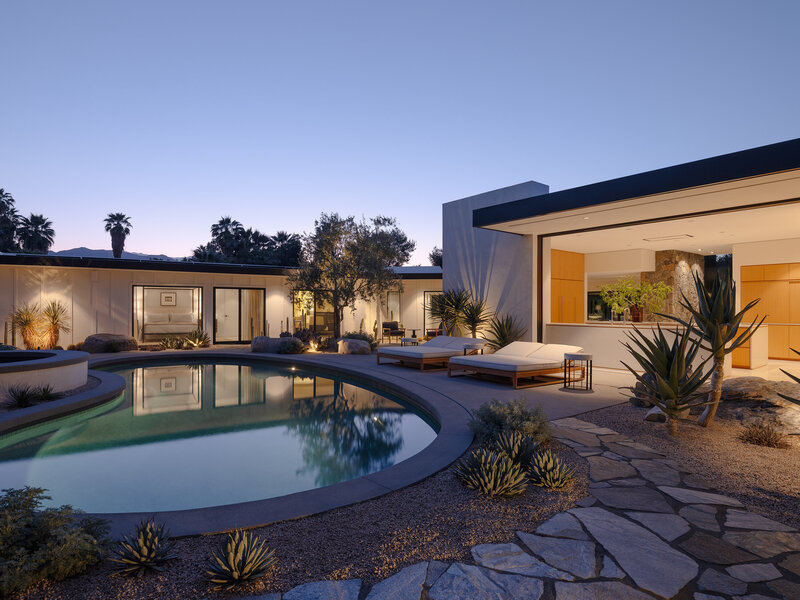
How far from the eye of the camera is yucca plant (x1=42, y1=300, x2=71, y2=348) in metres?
13.9

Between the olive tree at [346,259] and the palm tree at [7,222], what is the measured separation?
22.0m

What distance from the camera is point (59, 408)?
21.5 feet

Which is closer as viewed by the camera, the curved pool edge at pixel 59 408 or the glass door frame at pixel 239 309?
the curved pool edge at pixel 59 408

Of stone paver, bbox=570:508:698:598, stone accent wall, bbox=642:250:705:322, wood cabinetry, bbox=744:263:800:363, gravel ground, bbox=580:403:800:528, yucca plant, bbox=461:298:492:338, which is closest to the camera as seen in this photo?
stone paver, bbox=570:508:698:598

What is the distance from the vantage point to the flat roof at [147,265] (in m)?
13.4

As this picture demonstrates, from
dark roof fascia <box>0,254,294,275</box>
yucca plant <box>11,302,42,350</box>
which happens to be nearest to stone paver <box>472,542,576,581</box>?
dark roof fascia <box>0,254,294,275</box>

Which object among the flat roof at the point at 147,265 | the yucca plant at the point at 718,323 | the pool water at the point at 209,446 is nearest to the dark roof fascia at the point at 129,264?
the flat roof at the point at 147,265

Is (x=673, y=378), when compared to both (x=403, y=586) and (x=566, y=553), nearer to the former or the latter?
(x=566, y=553)

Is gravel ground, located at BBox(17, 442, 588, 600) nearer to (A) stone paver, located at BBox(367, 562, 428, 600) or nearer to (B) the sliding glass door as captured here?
(A) stone paver, located at BBox(367, 562, 428, 600)

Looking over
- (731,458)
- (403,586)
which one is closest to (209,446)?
(403,586)

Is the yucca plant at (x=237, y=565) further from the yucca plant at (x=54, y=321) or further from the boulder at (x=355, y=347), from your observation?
the yucca plant at (x=54, y=321)

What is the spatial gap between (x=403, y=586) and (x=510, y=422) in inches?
97.3

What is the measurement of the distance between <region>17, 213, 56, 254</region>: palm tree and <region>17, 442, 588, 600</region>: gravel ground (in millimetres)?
31633

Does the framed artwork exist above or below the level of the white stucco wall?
below
